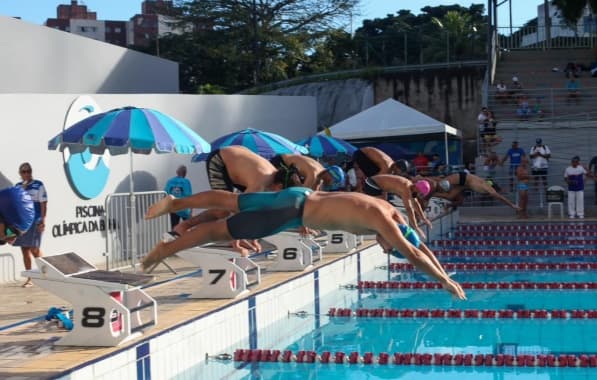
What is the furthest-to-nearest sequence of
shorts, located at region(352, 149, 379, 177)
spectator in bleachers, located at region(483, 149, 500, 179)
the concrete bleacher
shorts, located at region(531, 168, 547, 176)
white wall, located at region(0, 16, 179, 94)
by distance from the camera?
1. the concrete bleacher
2. spectator in bleachers, located at region(483, 149, 500, 179)
3. shorts, located at region(531, 168, 547, 176)
4. white wall, located at region(0, 16, 179, 94)
5. shorts, located at region(352, 149, 379, 177)

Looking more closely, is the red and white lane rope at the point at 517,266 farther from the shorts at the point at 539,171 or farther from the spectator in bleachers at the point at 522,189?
the shorts at the point at 539,171

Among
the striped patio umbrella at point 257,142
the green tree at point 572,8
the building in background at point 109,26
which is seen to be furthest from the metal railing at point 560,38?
the building in background at point 109,26

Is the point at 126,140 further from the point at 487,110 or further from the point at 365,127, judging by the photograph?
the point at 487,110

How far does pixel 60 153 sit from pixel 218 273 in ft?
12.8

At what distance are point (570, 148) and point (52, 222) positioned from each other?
14.8 m

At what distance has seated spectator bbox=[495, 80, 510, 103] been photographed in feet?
78.8

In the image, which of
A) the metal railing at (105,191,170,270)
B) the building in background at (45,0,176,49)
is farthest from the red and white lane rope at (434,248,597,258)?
the building in background at (45,0,176,49)

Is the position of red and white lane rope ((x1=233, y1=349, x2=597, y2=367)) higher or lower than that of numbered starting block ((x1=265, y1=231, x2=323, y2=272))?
lower

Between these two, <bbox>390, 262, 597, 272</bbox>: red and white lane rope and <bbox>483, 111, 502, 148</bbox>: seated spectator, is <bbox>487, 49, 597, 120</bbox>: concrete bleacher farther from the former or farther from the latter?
<bbox>390, 262, 597, 272</bbox>: red and white lane rope

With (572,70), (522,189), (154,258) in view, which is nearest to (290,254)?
(154,258)

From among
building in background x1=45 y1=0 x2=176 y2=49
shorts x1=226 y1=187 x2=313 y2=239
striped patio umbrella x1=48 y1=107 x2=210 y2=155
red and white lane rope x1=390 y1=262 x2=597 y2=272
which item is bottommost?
red and white lane rope x1=390 y1=262 x2=597 y2=272

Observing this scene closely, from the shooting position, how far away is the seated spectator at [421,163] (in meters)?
20.2

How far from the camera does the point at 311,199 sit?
5.90 m

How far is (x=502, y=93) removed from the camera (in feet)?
79.1
